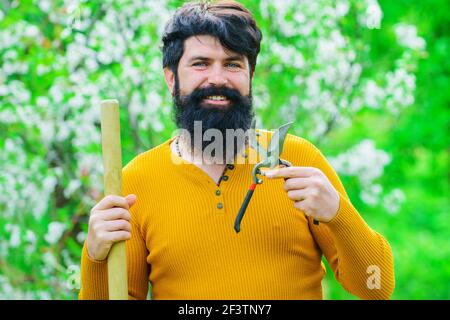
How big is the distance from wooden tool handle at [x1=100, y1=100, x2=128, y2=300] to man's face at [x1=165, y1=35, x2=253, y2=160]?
18.4 inches

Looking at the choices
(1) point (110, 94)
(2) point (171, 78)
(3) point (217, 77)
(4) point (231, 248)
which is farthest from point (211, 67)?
(1) point (110, 94)

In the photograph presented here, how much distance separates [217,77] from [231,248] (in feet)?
2.06

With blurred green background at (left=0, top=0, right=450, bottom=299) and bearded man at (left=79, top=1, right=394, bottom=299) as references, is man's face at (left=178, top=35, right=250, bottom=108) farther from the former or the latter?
blurred green background at (left=0, top=0, right=450, bottom=299)

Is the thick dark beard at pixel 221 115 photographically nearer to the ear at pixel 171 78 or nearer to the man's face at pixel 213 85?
the man's face at pixel 213 85

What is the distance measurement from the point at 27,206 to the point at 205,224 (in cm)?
233

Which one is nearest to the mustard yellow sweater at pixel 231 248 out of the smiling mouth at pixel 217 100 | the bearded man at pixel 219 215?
the bearded man at pixel 219 215

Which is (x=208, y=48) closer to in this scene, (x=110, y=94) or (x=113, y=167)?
(x=113, y=167)

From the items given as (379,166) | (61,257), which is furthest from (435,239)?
(61,257)

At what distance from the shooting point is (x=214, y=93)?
267 centimetres

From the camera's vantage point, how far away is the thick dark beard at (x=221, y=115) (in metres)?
2.68

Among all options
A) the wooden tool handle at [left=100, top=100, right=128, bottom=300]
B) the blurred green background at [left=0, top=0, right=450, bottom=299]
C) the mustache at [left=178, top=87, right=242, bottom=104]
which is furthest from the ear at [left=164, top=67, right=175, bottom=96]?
the blurred green background at [left=0, top=0, right=450, bottom=299]

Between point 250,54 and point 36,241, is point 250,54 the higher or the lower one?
the higher one

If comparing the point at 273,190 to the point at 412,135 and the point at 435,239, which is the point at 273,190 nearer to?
the point at 412,135
